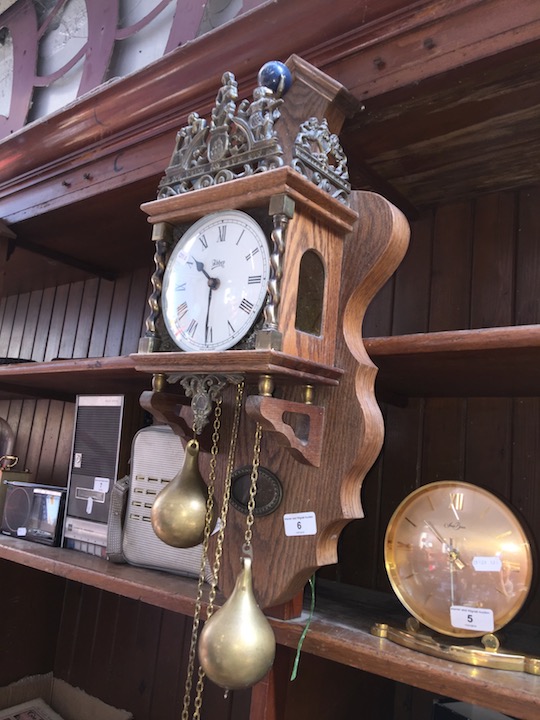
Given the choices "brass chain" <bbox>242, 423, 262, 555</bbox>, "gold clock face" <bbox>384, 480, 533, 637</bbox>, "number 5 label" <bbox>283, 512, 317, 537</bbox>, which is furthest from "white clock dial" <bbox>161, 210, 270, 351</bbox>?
"gold clock face" <bbox>384, 480, 533, 637</bbox>

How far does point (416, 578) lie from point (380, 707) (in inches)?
16.1

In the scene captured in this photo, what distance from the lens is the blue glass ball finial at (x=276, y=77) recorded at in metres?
0.85

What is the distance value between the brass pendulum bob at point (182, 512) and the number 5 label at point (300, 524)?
128mm

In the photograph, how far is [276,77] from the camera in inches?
33.3

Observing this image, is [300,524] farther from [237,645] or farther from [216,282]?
[216,282]

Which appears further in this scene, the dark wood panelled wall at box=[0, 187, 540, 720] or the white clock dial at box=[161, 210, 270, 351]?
the dark wood panelled wall at box=[0, 187, 540, 720]

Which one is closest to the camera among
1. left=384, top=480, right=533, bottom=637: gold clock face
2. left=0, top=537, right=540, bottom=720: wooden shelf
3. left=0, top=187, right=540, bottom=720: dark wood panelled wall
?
left=0, top=537, right=540, bottom=720: wooden shelf

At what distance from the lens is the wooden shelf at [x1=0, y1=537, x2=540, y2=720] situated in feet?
2.21

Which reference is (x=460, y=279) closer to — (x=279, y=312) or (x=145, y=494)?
(x=279, y=312)

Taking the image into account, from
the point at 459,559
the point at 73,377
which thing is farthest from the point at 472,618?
the point at 73,377

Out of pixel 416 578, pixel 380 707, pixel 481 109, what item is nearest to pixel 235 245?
pixel 481 109

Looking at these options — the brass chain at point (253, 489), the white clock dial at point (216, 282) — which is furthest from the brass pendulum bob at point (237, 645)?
the white clock dial at point (216, 282)

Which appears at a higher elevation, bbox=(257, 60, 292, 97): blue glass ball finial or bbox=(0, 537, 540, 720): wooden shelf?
bbox=(257, 60, 292, 97): blue glass ball finial

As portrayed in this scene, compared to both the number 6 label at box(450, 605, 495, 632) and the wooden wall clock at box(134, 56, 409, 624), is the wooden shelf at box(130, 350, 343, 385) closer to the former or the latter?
the wooden wall clock at box(134, 56, 409, 624)
